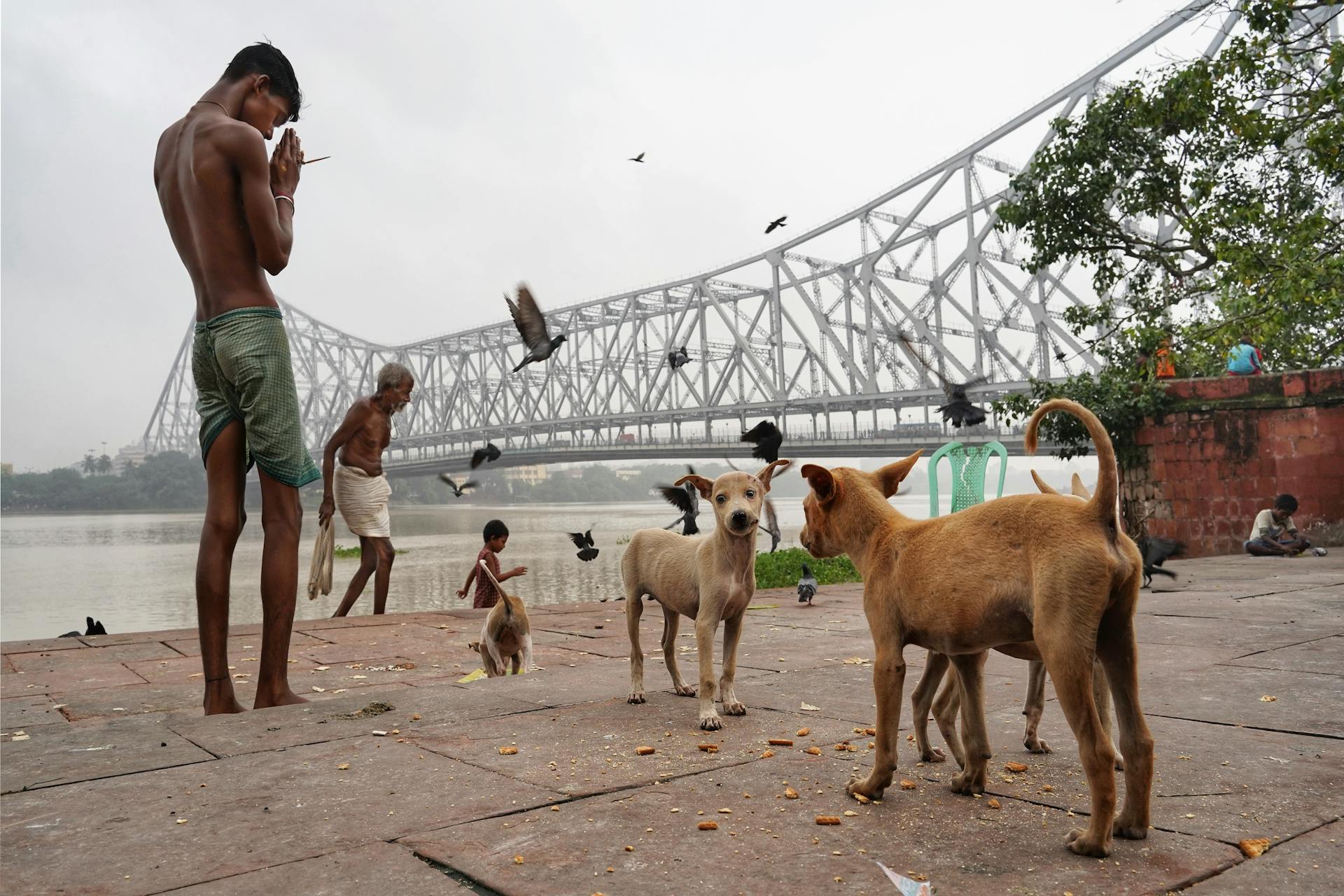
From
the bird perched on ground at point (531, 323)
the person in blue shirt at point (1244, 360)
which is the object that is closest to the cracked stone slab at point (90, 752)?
the bird perched on ground at point (531, 323)

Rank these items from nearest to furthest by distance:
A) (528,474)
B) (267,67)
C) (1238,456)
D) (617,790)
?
(617,790), (267,67), (1238,456), (528,474)

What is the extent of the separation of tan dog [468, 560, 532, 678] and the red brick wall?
9.53m

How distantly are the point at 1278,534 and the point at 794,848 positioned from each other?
9.64m

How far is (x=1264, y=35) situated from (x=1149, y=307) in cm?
368

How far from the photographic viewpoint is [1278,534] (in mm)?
9508

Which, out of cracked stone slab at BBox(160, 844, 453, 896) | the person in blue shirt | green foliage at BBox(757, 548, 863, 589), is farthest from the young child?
the person in blue shirt

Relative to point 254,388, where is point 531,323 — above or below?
above

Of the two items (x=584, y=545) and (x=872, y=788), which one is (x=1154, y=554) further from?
(x=872, y=788)

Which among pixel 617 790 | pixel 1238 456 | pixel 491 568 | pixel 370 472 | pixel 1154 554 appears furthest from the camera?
pixel 1238 456

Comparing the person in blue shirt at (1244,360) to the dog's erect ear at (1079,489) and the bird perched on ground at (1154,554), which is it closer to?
the bird perched on ground at (1154,554)

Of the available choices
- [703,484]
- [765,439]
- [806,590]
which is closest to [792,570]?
[765,439]

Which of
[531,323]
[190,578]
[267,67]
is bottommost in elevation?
[190,578]

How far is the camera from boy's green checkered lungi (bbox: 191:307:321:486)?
3297 mm

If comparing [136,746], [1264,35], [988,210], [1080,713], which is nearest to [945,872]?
[1080,713]
